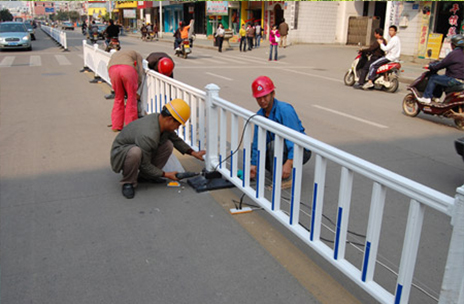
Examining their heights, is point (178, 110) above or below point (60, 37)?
above

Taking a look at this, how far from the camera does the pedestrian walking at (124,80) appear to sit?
22.4ft

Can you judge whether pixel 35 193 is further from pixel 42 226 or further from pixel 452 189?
pixel 452 189

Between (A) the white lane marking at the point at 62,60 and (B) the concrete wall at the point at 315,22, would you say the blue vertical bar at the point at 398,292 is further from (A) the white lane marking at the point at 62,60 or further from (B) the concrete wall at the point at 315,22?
(B) the concrete wall at the point at 315,22

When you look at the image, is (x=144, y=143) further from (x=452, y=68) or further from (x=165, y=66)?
(x=452, y=68)

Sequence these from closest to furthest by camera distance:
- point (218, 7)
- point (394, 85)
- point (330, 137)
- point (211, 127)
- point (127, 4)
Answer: point (211, 127), point (330, 137), point (394, 85), point (218, 7), point (127, 4)

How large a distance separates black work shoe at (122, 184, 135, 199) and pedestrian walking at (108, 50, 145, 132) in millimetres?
2713

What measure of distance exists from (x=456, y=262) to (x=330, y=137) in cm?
527

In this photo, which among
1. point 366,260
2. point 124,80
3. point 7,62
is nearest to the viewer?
point 366,260

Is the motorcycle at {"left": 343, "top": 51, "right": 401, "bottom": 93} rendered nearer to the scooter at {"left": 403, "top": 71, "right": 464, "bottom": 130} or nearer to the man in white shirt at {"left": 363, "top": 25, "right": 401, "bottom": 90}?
the man in white shirt at {"left": 363, "top": 25, "right": 401, "bottom": 90}

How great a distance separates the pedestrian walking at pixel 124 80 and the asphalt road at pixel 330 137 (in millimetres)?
512

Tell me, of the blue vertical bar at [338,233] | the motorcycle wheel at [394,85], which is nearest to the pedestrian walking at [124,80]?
the blue vertical bar at [338,233]

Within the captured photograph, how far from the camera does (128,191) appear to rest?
4594 mm

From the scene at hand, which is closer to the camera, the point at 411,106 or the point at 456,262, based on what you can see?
the point at 456,262

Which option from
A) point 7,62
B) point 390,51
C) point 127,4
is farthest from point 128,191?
point 127,4
